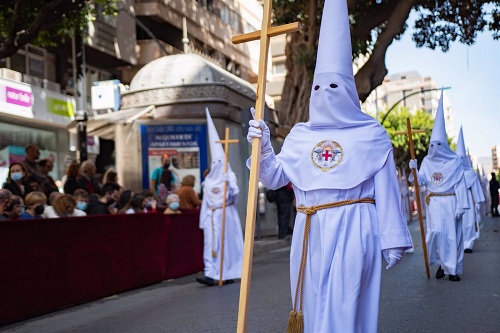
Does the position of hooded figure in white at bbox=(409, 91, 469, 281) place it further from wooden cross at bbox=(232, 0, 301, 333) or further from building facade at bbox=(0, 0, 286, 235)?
wooden cross at bbox=(232, 0, 301, 333)

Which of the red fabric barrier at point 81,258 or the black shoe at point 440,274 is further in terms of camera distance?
the black shoe at point 440,274

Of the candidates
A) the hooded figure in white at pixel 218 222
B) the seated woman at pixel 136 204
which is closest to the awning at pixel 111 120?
the seated woman at pixel 136 204

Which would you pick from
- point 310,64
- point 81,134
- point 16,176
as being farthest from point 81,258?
point 310,64

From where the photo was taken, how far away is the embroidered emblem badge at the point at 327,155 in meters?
4.88

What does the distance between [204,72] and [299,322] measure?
55.5 ft

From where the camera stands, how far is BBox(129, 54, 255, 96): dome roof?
2098 cm

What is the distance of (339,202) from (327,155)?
0.32 metres

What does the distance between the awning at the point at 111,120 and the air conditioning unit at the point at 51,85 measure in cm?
352

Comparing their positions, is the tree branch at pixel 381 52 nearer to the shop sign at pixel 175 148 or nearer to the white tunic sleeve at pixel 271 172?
the shop sign at pixel 175 148

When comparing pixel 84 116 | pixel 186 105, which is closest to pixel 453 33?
pixel 186 105

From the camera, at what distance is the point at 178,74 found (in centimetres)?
2116

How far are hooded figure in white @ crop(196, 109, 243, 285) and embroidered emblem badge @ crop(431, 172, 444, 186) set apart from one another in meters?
2.96

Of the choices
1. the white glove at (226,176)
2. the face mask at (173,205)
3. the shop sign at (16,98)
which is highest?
the shop sign at (16,98)

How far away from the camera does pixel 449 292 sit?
8.89 metres
